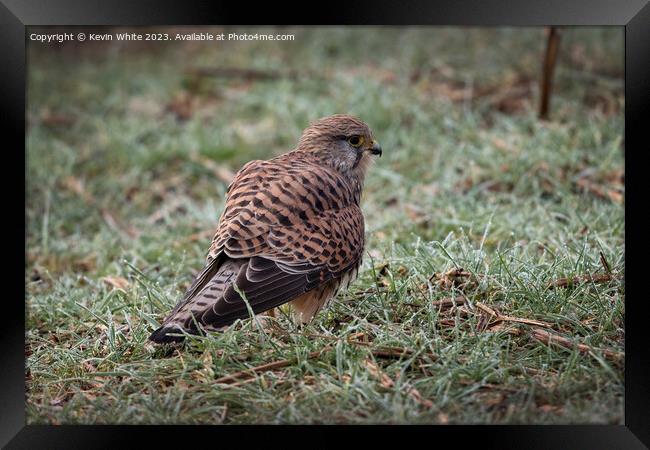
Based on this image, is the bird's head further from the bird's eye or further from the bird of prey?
the bird of prey

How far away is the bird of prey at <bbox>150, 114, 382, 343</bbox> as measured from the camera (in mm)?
3582

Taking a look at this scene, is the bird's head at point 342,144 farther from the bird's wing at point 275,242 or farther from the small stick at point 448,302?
the small stick at point 448,302

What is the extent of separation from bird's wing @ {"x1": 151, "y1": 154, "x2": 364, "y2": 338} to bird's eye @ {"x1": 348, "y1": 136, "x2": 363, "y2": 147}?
1.30 ft

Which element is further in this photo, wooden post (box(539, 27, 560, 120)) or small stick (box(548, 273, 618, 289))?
wooden post (box(539, 27, 560, 120))

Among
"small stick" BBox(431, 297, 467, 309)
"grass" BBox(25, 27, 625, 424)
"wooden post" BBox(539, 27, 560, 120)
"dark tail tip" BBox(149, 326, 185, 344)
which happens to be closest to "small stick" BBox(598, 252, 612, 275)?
"grass" BBox(25, 27, 625, 424)

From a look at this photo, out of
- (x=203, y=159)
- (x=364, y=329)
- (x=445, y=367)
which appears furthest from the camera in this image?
(x=203, y=159)

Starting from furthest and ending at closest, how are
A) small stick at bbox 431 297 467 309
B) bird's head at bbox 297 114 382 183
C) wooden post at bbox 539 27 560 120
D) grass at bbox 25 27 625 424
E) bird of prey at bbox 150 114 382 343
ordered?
wooden post at bbox 539 27 560 120, bird's head at bbox 297 114 382 183, small stick at bbox 431 297 467 309, bird of prey at bbox 150 114 382 343, grass at bbox 25 27 625 424

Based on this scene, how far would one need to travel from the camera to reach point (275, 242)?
3875 millimetres

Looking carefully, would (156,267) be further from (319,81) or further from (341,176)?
(319,81)

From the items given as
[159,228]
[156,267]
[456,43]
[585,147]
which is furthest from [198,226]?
[456,43]

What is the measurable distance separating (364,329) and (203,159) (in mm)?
3592

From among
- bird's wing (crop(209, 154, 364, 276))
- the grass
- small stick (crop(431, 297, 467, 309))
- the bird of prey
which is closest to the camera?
the grass

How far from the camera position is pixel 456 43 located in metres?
7.84

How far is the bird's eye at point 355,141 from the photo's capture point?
4.66 metres
